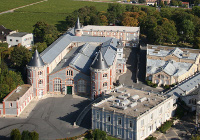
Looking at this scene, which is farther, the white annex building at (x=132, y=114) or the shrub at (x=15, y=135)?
the white annex building at (x=132, y=114)

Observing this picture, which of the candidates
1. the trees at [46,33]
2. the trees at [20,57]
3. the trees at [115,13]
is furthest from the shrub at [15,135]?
the trees at [115,13]

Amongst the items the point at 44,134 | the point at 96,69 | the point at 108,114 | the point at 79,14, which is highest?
the point at 79,14

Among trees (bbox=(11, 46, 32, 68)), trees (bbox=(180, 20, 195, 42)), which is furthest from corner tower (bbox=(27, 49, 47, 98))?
trees (bbox=(180, 20, 195, 42))

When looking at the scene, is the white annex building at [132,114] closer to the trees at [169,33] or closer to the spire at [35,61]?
the spire at [35,61]

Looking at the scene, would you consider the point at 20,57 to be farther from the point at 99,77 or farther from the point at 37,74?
the point at 99,77

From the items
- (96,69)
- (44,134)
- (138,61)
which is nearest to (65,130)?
(44,134)

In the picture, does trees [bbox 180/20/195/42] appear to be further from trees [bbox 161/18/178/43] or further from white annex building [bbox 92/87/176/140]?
white annex building [bbox 92/87/176/140]

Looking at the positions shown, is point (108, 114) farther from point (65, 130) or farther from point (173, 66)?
point (173, 66)
